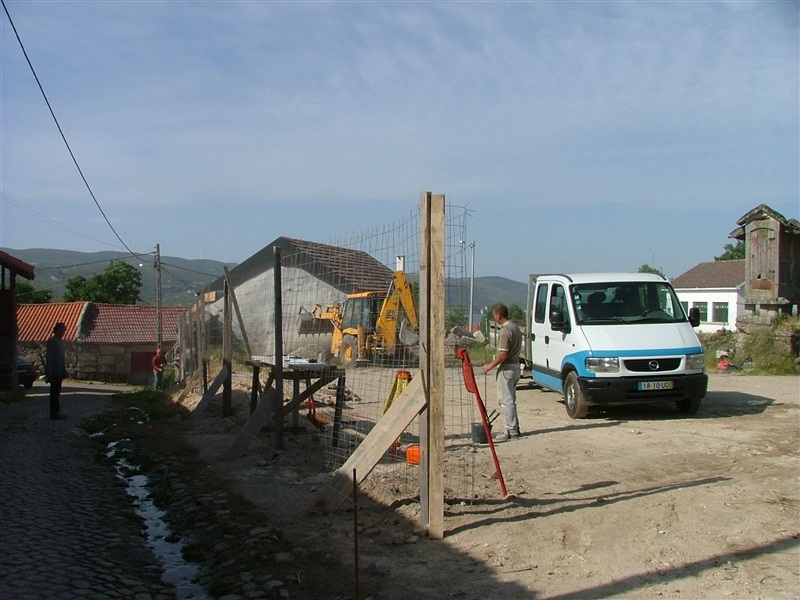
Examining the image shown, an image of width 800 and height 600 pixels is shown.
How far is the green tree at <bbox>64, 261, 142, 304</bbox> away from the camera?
74.7m

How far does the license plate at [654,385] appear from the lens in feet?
33.9

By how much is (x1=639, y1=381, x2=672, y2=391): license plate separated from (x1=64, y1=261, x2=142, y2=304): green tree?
2843 inches

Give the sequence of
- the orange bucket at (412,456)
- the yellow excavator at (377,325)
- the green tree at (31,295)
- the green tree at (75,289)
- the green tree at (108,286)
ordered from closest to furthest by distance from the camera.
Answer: the yellow excavator at (377,325), the orange bucket at (412,456), the green tree at (31,295), the green tree at (75,289), the green tree at (108,286)

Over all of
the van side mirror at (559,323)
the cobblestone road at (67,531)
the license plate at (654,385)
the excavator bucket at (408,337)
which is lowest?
the cobblestone road at (67,531)

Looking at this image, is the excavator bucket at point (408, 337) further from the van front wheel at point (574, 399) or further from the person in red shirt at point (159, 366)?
the person in red shirt at point (159, 366)

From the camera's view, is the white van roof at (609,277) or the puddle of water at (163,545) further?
the white van roof at (609,277)

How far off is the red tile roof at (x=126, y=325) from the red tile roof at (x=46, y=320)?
94cm

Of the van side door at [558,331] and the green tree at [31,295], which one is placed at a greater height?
the green tree at [31,295]

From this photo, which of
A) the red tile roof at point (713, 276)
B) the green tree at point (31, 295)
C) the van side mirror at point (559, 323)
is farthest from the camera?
the green tree at point (31, 295)

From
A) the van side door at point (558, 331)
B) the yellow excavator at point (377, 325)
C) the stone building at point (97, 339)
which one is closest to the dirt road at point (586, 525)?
the yellow excavator at point (377, 325)

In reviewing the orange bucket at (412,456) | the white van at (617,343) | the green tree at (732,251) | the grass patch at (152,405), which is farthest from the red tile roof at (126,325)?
the green tree at (732,251)

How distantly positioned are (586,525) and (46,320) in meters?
50.5

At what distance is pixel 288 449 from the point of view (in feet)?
29.2

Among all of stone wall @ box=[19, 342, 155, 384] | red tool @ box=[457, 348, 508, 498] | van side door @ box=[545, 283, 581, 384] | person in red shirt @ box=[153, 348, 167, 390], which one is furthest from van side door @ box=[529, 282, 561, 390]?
stone wall @ box=[19, 342, 155, 384]
